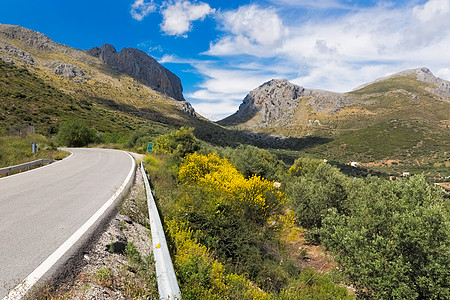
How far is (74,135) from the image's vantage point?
1326 inches

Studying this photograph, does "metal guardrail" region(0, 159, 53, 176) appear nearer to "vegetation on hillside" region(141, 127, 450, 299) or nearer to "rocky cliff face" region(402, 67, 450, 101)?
"vegetation on hillside" region(141, 127, 450, 299)

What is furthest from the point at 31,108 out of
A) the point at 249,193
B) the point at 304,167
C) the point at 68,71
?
the point at 68,71

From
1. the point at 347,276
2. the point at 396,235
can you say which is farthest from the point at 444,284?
the point at 347,276

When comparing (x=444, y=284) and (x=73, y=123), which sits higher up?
(x=73, y=123)

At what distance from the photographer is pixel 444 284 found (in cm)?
577

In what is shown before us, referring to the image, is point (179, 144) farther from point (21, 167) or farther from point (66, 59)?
point (66, 59)

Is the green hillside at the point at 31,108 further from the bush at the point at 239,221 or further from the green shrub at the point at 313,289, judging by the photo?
the green shrub at the point at 313,289

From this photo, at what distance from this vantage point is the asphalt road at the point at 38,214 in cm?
306

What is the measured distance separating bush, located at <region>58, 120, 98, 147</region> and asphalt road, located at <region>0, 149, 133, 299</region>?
28874 millimetres

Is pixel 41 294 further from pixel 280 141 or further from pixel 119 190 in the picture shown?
pixel 280 141

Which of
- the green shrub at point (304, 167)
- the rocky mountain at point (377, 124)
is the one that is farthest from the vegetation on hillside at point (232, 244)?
the rocky mountain at point (377, 124)

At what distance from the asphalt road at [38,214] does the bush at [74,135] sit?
1137 inches

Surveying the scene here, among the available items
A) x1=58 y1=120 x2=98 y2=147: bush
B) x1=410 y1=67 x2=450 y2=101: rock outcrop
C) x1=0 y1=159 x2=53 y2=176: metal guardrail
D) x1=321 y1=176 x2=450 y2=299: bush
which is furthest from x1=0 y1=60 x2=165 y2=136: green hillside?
x1=410 y1=67 x2=450 y2=101: rock outcrop

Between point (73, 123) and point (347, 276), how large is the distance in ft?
128
